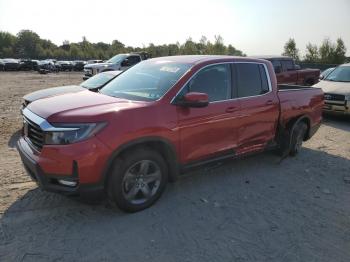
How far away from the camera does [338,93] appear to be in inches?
420

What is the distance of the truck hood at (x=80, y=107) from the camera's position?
390 cm

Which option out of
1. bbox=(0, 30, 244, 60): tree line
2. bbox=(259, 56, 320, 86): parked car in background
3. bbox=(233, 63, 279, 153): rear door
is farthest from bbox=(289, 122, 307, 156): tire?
bbox=(0, 30, 244, 60): tree line

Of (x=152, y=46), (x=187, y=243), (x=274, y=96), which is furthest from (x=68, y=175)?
(x=152, y=46)

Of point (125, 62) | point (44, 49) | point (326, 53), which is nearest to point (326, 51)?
point (326, 53)

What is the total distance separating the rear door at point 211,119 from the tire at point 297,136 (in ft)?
6.08

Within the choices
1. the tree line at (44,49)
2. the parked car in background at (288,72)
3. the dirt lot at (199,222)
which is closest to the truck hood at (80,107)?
the dirt lot at (199,222)

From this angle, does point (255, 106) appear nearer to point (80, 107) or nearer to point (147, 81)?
point (147, 81)

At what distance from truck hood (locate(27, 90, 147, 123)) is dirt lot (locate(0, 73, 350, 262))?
1.06 meters

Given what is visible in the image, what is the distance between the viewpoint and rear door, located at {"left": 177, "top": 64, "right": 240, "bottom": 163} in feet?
15.4

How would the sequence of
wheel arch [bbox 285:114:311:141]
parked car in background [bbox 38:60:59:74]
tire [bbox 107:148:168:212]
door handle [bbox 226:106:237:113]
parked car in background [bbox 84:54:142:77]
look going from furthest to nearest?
parked car in background [bbox 38:60:59:74]
parked car in background [bbox 84:54:142:77]
wheel arch [bbox 285:114:311:141]
door handle [bbox 226:106:237:113]
tire [bbox 107:148:168:212]

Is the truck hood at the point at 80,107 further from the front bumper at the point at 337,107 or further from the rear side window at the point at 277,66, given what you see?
the rear side window at the point at 277,66

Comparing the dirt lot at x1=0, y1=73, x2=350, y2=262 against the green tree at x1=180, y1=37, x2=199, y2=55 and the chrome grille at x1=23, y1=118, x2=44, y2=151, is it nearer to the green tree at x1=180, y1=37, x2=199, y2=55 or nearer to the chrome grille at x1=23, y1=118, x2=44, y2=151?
the chrome grille at x1=23, y1=118, x2=44, y2=151

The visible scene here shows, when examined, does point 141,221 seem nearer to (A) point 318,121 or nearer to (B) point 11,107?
(A) point 318,121

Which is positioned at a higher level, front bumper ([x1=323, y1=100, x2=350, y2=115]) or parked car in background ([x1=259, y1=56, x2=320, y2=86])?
parked car in background ([x1=259, y1=56, x2=320, y2=86])
